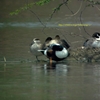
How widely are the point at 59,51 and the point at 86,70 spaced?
2655 millimetres

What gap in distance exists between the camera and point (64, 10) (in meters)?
44.4

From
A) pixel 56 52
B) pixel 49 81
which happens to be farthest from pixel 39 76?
pixel 56 52

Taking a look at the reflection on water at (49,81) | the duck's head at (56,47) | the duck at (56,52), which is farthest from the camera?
the duck's head at (56,47)

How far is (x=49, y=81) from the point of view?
13.5 metres

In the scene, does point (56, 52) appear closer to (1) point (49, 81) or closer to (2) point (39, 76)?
(2) point (39, 76)

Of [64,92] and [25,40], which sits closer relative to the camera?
[64,92]

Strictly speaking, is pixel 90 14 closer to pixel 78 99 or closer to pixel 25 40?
pixel 25 40

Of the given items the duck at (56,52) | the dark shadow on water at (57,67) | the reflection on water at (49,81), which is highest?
the duck at (56,52)

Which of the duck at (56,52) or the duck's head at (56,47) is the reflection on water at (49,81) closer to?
the duck at (56,52)

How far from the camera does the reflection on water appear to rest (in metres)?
11.5

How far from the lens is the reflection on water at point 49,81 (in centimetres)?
1155

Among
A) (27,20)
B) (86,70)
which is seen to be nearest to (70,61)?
(86,70)

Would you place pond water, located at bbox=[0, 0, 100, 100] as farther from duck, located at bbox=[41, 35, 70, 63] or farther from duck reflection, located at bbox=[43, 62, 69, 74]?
duck, located at bbox=[41, 35, 70, 63]

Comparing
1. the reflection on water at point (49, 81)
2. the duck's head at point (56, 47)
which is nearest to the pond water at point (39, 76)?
the reflection on water at point (49, 81)
